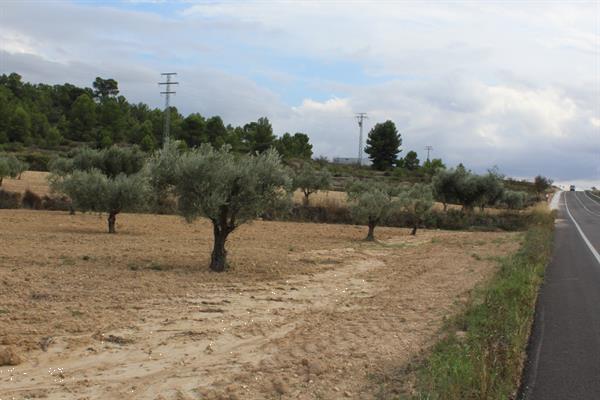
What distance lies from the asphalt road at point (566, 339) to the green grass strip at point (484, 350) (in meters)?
0.19

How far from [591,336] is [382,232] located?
2808 centimetres

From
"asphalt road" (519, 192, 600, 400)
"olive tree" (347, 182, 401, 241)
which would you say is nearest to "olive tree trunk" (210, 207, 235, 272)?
"asphalt road" (519, 192, 600, 400)

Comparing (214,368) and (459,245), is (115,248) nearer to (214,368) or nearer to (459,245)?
(214,368)

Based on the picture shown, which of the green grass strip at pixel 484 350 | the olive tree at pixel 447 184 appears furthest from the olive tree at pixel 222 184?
the olive tree at pixel 447 184

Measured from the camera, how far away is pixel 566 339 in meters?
9.64

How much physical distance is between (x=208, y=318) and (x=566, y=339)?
18.6 feet

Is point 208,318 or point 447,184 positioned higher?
point 447,184

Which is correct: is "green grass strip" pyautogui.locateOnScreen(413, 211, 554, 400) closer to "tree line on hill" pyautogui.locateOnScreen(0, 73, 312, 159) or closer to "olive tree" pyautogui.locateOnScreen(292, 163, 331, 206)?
"olive tree" pyautogui.locateOnScreen(292, 163, 331, 206)

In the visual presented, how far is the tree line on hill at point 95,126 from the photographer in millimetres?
99875

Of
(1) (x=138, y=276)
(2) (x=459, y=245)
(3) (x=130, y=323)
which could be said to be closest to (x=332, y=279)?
(1) (x=138, y=276)

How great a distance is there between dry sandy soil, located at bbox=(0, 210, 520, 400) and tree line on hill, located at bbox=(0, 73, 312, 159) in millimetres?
72221

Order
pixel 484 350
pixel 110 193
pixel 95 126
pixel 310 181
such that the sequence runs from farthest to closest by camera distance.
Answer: pixel 95 126, pixel 310 181, pixel 110 193, pixel 484 350

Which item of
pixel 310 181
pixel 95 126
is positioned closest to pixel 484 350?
pixel 310 181

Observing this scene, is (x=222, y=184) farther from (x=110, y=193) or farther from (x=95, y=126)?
(x=95, y=126)
